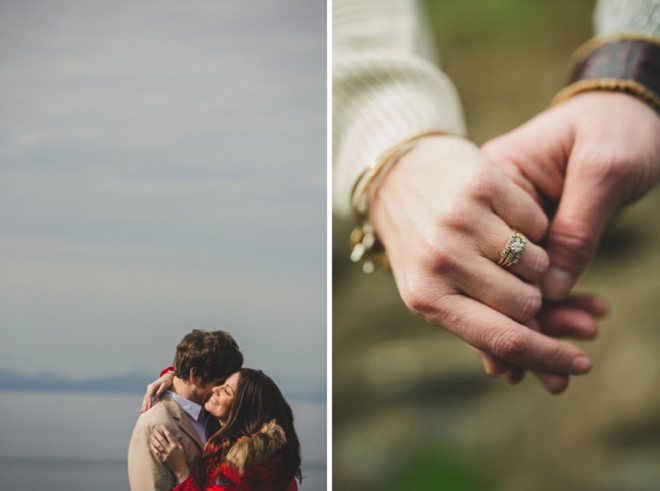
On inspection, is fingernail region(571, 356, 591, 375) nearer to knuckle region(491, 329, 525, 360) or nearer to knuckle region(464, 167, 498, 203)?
knuckle region(491, 329, 525, 360)

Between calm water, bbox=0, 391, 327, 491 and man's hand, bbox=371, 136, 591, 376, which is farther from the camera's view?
calm water, bbox=0, 391, 327, 491

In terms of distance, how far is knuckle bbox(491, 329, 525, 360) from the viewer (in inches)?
39.9

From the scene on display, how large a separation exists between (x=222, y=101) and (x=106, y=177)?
355 mm

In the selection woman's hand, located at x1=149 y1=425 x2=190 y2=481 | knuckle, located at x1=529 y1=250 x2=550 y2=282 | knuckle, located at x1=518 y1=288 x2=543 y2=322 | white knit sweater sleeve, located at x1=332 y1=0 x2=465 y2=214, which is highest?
white knit sweater sleeve, located at x1=332 y1=0 x2=465 y2=214

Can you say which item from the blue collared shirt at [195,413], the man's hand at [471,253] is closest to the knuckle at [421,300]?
the man's hand at [471,253]

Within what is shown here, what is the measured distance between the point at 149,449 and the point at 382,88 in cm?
90

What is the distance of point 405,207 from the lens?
1074mm

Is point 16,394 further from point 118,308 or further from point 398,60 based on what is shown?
point 398,60

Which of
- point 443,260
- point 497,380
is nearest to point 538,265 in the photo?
point 443,260

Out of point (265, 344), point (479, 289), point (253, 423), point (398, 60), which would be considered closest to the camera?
point (479, 289)

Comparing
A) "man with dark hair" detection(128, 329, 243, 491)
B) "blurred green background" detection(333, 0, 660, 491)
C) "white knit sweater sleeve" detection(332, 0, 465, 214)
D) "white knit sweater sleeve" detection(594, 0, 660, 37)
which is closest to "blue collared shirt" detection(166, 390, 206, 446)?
"man with dark hair" detection(128, 329, 243, 491)

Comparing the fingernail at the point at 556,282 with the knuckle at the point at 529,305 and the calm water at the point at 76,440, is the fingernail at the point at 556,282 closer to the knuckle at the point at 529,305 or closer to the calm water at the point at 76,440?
the knuckle at the point at 529,305

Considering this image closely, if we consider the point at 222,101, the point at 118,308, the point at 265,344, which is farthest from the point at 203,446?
the point at 222,101

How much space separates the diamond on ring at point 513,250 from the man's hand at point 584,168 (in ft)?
0.29
